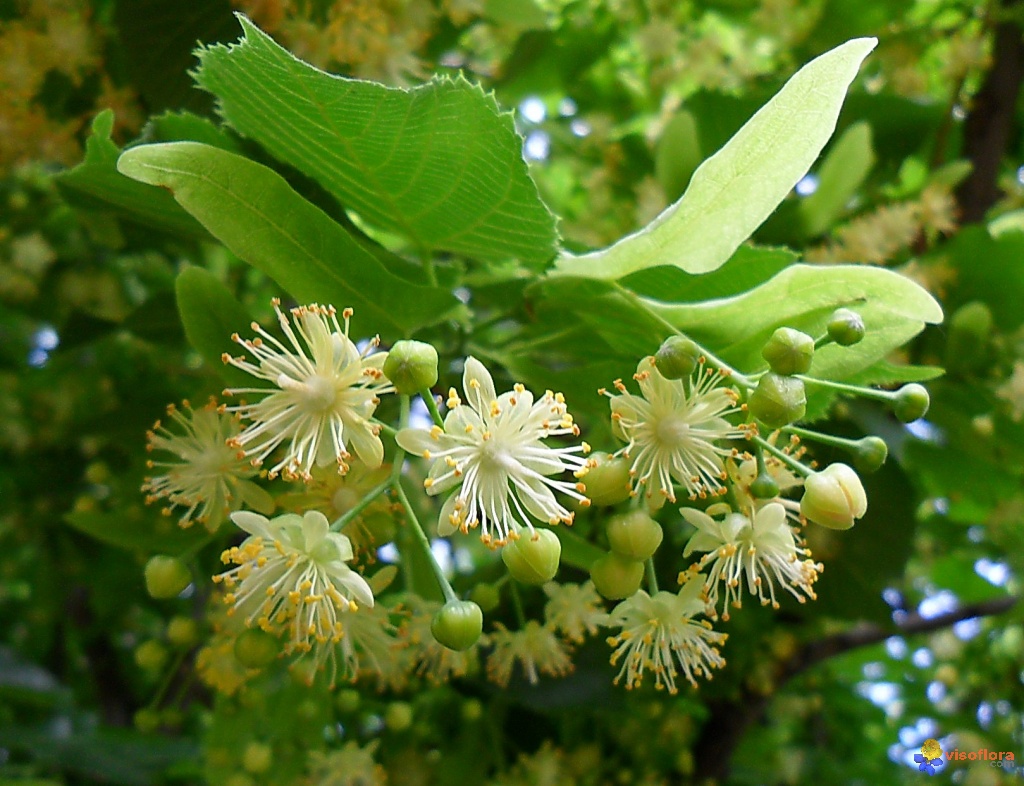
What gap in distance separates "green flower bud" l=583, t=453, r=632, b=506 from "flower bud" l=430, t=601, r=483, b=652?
15cm

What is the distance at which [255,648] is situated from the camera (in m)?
0.90

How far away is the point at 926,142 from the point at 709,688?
127 cm

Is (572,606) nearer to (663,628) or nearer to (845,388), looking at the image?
(663,628)

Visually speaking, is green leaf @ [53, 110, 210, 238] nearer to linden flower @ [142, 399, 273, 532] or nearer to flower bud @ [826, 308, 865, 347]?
linden flower @ [142, 399, 273, 532]

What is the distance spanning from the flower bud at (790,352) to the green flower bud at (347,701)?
862 mm

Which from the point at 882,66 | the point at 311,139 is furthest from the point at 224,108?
the point at 882,66

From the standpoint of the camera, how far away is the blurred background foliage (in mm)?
1371

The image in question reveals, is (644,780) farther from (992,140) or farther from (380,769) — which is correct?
(992,140)

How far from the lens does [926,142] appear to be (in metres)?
1.96

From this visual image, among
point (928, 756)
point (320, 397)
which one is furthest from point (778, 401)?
point (928, 756)

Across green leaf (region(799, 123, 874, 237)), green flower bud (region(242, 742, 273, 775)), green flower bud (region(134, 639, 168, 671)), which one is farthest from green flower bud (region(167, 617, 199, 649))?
green leaf (region(799, 123, 874, 237))

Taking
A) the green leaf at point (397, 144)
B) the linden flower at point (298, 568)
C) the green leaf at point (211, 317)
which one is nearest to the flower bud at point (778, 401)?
the green leaf at point (397, 144)

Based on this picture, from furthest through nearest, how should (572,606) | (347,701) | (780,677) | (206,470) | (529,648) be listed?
(780,677) → (347,701) → (529,648) → (572,606) → (206,470)

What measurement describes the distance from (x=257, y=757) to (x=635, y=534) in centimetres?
83
